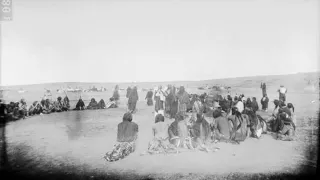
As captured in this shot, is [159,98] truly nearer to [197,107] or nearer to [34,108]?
[197,107]

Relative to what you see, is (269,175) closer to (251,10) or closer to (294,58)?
(294,58)

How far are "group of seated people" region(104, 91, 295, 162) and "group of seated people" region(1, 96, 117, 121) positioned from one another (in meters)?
0.71


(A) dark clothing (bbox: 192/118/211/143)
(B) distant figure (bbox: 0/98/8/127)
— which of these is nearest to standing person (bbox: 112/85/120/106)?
(A) dark clothing (bbox: 192/118/211/143)

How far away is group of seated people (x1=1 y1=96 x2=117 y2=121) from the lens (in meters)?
5.03

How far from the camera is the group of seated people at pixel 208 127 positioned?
497 centimetres

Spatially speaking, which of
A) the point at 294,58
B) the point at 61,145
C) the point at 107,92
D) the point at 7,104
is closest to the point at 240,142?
the point at 294,58

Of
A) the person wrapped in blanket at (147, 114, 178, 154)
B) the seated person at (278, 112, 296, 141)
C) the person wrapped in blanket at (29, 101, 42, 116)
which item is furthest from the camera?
the seated person at (278, 112, 296, 141)

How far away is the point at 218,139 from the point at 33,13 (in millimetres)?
5351

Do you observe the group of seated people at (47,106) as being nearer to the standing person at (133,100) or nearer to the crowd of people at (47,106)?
the crowd of people at (47,106)

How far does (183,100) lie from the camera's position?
202 inches

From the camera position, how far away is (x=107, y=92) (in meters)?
5.16

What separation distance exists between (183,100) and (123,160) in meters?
1.96

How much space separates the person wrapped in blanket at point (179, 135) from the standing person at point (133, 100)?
987 millimetres

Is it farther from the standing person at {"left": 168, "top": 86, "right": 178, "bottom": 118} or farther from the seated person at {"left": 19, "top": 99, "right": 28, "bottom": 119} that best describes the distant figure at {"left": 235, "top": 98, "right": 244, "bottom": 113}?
the seated person at {"left": 19, "top": 99, "right": 28, "bottom": 119}
